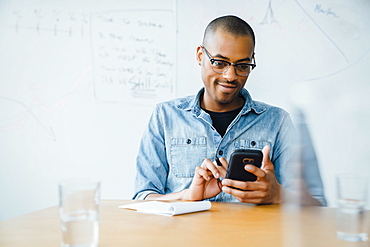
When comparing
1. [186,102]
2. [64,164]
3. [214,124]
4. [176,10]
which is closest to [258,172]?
[214,124]

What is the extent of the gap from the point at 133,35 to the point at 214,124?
98 centimetres

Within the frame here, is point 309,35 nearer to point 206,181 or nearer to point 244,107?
point 244,107

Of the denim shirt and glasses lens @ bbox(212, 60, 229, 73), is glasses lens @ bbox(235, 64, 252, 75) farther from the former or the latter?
the denim shirt

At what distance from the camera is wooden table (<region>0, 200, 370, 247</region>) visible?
697mm

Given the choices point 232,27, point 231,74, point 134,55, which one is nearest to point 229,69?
point 231,74

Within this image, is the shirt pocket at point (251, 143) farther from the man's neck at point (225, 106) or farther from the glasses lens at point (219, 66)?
the glasses lens at point (219, 66)

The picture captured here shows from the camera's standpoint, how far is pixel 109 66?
233 cm

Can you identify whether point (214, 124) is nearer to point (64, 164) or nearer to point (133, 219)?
point (133, 219)

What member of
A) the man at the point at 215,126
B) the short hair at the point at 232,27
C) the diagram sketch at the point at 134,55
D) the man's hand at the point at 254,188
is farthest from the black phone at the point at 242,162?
the diagram sketch at the point at 134,55

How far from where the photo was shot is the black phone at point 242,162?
1.07 meters

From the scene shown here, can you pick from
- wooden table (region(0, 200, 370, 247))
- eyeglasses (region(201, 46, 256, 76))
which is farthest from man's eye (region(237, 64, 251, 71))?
wooden table (region(0, 200, 370, 247))

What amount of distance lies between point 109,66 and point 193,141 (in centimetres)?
98

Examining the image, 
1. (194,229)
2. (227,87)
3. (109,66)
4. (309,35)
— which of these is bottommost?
(194,229)

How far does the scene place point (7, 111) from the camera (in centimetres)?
240
